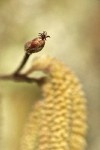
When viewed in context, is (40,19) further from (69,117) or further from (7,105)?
(69,117)

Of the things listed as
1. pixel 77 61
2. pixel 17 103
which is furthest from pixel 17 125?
pixel 77 61

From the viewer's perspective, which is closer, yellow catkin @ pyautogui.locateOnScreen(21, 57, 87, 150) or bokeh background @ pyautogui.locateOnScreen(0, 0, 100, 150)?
yellow catkin @ pyautogui.locateOnScreen(21, 57, 87, 150)

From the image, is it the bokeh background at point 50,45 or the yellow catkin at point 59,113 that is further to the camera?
the bokeh background at point 50,45

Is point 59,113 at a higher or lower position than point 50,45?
lower

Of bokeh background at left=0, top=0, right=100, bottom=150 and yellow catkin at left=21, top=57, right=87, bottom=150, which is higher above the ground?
bokeh background at left=0, top=0, right=100, bottom=150
